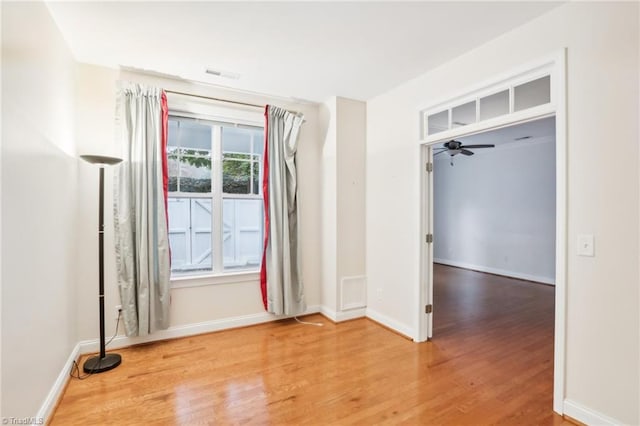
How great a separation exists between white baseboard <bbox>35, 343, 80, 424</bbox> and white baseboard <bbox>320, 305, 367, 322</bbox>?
8.38 feet

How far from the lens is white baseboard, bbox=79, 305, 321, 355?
2936 millimetres

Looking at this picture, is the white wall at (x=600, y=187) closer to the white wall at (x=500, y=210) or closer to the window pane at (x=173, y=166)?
the window pane at (x=173, y=166)

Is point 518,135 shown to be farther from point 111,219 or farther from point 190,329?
point 111,219

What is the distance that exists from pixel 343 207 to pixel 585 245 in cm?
235

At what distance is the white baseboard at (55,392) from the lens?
1.93 meters

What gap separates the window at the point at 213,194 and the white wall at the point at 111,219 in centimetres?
31

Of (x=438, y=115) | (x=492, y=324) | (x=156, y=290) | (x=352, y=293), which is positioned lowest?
(x=492, y=324)

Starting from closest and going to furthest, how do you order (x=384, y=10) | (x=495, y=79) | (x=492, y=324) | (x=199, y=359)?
1. (x=384, y=10)
2. (x=495, y=79)
3. (x=199, y=359)
4. (x=492, y=324)

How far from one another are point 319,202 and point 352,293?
49.1 inches

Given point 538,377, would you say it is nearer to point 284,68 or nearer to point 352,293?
point 352,293

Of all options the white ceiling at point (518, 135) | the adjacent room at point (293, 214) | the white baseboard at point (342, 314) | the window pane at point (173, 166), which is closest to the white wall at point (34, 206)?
the adjacent room at point (293, 214)

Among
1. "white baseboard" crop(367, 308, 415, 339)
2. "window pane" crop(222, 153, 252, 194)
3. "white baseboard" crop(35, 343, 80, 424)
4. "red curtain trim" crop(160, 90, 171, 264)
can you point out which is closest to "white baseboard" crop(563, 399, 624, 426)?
"white baseboard" crop(367, 308, 415, 339)

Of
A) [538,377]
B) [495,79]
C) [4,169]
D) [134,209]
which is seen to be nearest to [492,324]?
[538,377]

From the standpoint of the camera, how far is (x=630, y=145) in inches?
69.4
